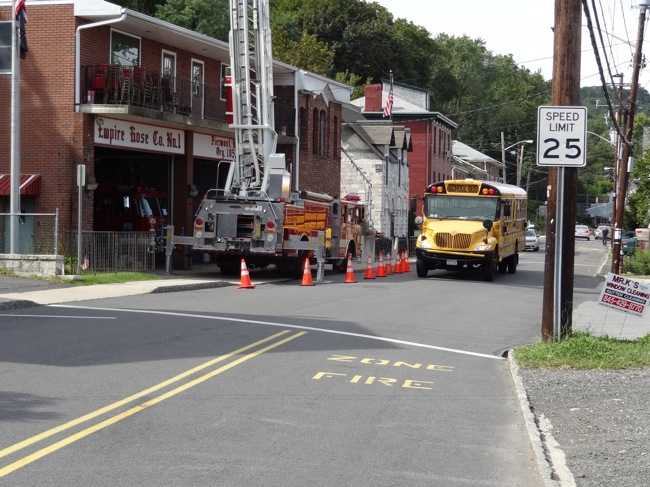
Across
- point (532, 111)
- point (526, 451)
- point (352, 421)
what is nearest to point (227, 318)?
point (352, 421)

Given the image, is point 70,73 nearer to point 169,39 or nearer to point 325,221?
point 169,39

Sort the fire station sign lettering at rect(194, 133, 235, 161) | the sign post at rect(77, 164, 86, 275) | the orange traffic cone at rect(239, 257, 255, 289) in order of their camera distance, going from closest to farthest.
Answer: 1. the sign post at rect(77, 164, 86, 275)
2. the orange traffic cone at rect(239, 257, 255, 289)
3. the fire station sign lettering at rect(194, 133, 235, 161)

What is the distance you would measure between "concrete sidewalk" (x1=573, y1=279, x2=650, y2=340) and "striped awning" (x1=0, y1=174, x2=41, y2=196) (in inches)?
597

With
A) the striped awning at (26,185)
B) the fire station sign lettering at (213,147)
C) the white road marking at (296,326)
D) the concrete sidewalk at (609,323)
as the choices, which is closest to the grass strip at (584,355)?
the white road marking at (296,326)

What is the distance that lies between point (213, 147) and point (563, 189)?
23.0 metres

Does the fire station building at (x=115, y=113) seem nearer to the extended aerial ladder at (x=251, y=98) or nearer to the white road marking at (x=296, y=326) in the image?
the extended aerial ladder at (x=251, y=98)

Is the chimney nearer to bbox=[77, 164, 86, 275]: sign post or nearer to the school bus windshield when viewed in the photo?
the school bus windshield

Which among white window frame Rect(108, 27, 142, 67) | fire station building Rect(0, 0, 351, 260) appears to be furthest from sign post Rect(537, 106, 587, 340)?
white window frame Rect(108, 27, 142, 67)

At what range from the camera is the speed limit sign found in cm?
1394

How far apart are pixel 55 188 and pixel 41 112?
2.18 metres

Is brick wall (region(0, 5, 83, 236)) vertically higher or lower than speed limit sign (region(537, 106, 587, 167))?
higher

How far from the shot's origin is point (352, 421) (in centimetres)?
912

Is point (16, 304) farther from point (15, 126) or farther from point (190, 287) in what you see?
point (15, 126)

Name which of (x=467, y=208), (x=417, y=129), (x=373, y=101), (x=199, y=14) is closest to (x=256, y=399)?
(x=467, y=208)
